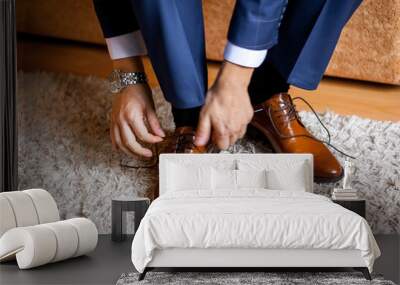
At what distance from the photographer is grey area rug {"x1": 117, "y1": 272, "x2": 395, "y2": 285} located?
3.57 meters

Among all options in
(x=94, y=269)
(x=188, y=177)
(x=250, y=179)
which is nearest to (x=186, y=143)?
(x=188, y=177)

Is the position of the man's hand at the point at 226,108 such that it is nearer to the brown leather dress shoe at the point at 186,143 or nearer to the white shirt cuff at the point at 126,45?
the brown leather dress shoe at the point at 186,143

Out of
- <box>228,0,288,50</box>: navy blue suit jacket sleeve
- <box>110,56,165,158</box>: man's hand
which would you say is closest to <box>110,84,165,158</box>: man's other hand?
<box>110,56,165,158</box>: man's hand

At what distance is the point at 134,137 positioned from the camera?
4.83 meters

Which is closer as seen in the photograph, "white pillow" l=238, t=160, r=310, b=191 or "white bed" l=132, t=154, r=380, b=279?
"white bed" l=132, t=154, r=380, b=279

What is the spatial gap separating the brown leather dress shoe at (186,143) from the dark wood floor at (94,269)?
0.74m

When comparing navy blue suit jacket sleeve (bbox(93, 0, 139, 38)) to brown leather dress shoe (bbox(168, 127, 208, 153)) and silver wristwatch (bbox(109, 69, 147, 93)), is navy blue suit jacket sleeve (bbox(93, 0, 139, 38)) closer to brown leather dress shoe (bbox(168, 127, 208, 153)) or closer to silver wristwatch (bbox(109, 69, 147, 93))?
silver wristwatch (bbox(109, 69, 147, 93))

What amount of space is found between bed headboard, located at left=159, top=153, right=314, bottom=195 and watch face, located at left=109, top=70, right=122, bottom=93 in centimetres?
57

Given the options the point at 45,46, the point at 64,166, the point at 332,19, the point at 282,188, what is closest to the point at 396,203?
the point at 282,188

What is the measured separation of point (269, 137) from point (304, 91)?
0.40 meters

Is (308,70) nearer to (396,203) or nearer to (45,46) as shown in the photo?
(396,203)

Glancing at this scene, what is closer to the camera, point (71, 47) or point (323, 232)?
point (323, 232)

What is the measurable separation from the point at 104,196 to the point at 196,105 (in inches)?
37.5

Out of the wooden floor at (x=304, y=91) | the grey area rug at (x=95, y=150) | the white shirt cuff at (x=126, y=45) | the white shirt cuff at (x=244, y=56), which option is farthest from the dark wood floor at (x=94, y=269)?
the white shirt cuff at (x=244, y=56)
